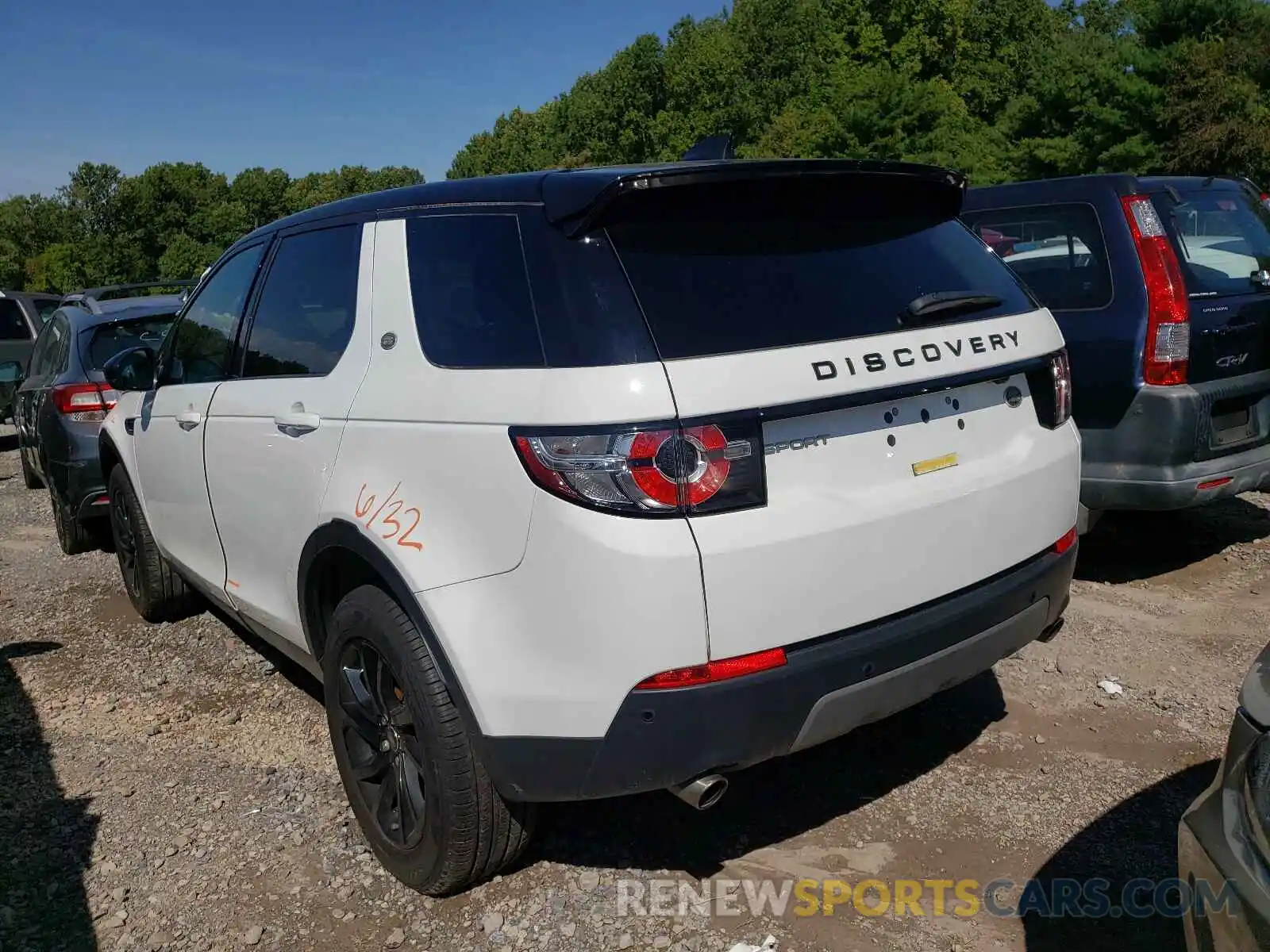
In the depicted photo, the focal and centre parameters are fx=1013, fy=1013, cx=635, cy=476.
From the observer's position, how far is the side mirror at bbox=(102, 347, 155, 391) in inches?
179

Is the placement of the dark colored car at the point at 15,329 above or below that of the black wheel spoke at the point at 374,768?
above

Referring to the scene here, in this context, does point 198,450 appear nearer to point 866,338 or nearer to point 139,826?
point 139,826

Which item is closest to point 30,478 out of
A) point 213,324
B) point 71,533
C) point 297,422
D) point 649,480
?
point 71,533

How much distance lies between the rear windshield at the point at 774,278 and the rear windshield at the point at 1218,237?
254 centimetres

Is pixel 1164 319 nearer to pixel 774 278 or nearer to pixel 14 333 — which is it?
pixel 774 278

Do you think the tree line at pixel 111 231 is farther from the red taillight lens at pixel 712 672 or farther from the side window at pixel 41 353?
the red taillight lens at pixel 712 672

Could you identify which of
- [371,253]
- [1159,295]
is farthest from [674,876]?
[1159,295]

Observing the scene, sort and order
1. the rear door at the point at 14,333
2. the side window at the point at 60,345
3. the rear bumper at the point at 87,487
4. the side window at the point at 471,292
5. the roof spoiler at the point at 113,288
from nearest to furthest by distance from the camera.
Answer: the side window at the point at 471,292 → the rear bumper at the point at 87,487 → the side window at the point at 60,345 → the roof spoiler at the point at 113,288 → the rear door at the point at 14,333

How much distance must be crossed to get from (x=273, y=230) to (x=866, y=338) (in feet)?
7.67

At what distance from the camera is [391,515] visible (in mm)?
2578

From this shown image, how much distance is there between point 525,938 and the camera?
264 centimetres

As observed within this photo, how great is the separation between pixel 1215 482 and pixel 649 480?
3.63 metres

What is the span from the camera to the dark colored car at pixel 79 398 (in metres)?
6.11

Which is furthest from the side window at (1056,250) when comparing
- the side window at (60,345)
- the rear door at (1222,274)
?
the side window at (60,345)
